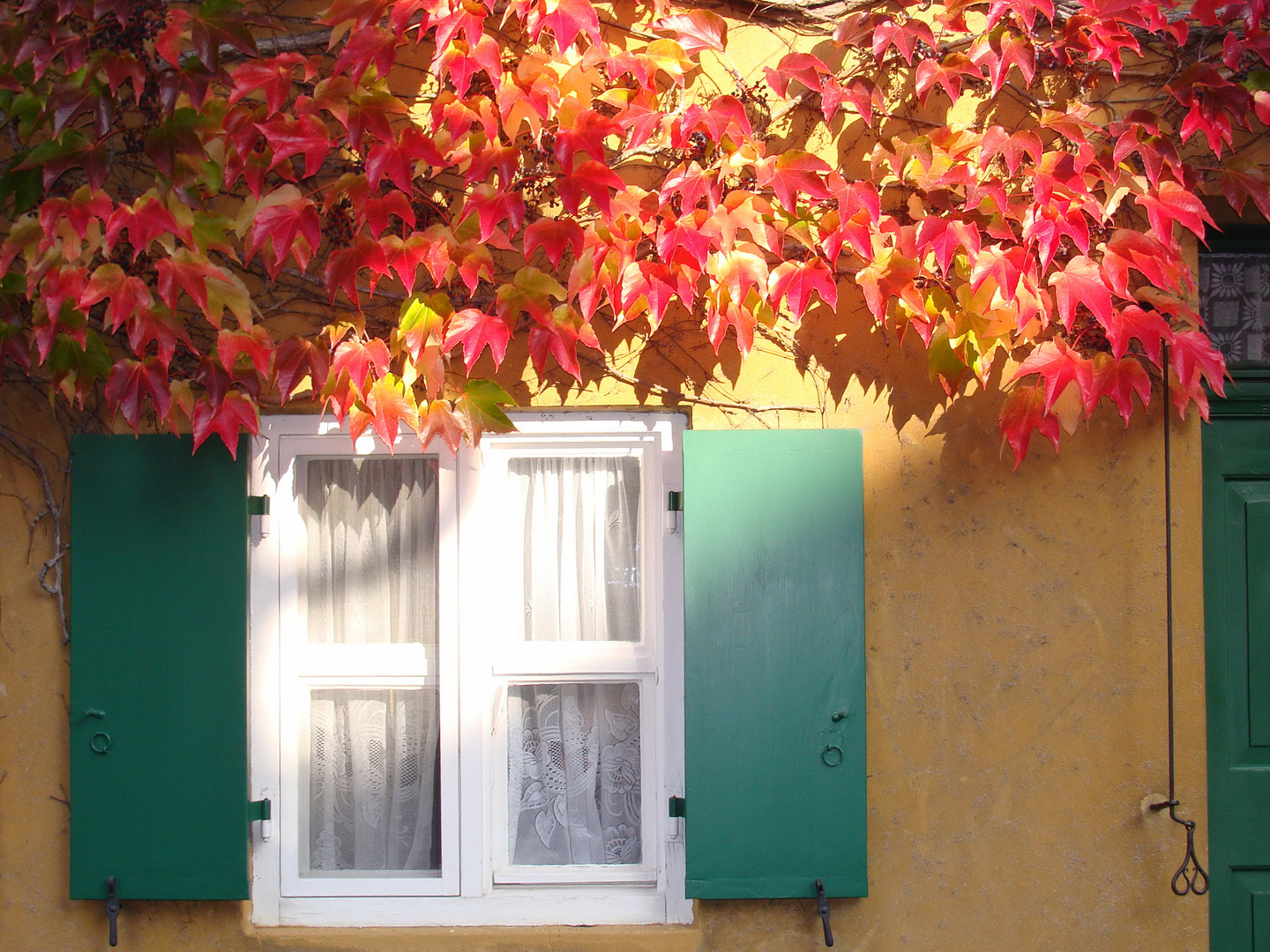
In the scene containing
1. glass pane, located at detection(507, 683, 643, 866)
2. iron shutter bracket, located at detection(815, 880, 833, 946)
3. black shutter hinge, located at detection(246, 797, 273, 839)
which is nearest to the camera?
iron shutter bracket, located at detection(815, 880, 833, 946)

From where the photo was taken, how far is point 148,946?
99.3 inches

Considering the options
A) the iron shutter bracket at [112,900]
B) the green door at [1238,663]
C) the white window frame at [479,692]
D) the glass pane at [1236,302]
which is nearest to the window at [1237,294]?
the glass pane at [1236,302]

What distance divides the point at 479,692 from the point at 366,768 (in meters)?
0.40

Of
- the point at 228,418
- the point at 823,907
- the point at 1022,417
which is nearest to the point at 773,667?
the point at 823,907

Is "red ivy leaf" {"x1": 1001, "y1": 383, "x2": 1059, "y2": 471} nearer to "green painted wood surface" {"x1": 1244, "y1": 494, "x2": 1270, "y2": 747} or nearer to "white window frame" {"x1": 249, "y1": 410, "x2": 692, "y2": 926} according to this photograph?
"green painted wood surface" {"x1": 1244, "y1": 494, "x2": 1270, "y2": 747}

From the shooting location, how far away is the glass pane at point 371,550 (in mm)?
2641

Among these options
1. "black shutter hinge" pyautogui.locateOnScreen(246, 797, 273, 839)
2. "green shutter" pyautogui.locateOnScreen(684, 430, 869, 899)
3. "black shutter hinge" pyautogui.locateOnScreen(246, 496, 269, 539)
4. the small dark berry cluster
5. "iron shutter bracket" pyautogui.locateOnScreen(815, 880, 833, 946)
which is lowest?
"iron shutter bracket" pyautogui.locateOnScreen(815, 880, 833, 946)

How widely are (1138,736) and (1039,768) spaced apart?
0.91ft

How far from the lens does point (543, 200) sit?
2533mm

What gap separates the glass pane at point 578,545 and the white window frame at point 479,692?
0.17 feet

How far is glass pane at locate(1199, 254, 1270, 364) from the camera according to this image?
278cm

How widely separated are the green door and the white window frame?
1504 millimetres

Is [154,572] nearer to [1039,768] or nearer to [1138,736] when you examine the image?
[1039,768]

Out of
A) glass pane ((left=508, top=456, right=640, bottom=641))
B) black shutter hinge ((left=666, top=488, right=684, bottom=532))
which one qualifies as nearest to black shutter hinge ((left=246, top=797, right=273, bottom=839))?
glass pane ((left=508, top=456, right=640, bottom=641))
